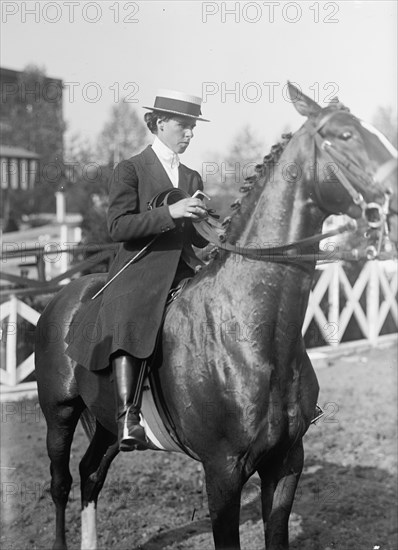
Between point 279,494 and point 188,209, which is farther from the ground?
point 188,209

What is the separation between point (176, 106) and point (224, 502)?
2.04m

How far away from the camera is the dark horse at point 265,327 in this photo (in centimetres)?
372

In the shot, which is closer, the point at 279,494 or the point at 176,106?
the point at 279,494

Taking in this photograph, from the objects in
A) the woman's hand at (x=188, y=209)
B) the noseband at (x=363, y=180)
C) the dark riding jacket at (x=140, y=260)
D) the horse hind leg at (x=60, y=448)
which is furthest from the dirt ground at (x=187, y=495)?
the noseband at (x=363, y=180)

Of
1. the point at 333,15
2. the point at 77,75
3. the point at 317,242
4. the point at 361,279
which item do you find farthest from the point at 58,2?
the point at 361,279

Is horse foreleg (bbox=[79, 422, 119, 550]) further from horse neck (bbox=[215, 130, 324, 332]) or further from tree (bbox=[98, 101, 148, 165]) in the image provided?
tree (bbox=[98, 101, 148, 165])

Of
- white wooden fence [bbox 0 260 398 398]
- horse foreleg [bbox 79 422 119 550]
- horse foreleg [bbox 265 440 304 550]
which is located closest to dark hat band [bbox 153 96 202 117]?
horse foreleg [bbox 265 440 304 550]

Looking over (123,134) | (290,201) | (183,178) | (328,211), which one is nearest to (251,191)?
(290,201)

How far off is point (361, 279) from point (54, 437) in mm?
9707

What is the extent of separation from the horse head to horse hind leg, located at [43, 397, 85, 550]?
2.34 meters

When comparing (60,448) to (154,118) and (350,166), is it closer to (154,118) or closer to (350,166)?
(154,118)

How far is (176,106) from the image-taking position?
14.2 feet

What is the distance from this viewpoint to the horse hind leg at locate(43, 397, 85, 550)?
5.25m

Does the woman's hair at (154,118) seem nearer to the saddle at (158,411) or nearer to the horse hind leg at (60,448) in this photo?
the saddle at (158,411)
